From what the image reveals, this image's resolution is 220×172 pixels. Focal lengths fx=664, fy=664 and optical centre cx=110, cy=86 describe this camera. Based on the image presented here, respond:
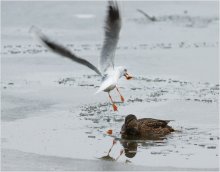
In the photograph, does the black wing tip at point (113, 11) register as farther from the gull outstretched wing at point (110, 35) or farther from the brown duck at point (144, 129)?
the brown duck at point (144, 129)

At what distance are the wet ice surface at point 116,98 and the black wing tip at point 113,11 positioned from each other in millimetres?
2023

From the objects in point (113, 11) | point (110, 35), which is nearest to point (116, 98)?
point (110, 35)

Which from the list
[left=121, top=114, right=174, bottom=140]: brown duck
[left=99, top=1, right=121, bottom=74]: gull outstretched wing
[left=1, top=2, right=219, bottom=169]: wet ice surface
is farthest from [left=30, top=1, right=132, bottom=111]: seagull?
[left=1, top=2, right=219, bottom=169]: wet ice surface

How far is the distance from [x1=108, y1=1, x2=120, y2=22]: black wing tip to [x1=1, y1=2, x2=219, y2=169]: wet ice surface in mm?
2023

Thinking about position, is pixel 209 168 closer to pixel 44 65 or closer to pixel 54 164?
pixel 54 164

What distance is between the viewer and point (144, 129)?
11898 millimetres

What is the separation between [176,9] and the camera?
129ft

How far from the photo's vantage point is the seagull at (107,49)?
1120 centimetres

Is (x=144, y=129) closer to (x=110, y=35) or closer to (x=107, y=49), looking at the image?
(x=107, y=49)

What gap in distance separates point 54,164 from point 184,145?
2410 millimetres

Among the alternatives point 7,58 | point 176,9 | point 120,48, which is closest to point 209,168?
point 7,58

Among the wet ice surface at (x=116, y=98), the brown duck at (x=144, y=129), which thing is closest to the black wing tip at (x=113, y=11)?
the brown duck at (x=144, y=129)

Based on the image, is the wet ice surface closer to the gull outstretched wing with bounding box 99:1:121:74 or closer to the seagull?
the seagull

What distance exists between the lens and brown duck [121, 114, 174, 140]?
11641 mm
